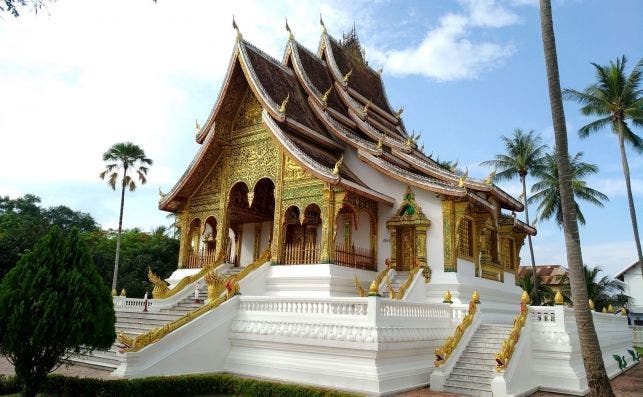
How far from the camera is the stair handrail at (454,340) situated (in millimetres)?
8664

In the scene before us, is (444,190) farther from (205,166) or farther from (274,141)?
A: (205,166)

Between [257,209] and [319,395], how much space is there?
8628 mm

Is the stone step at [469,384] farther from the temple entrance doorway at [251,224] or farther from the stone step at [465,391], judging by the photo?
the temple entrance doorway at [251,224]

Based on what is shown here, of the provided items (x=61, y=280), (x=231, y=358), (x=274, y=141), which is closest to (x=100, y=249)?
(x=274, y=141)

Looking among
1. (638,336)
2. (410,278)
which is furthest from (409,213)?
(638,336)

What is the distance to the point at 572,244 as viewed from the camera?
272 inches

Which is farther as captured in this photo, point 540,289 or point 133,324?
point 540,289

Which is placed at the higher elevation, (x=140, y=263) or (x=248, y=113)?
(x=248, y=113)

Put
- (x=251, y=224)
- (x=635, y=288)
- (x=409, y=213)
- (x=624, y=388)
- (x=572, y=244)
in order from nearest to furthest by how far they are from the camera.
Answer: (x=572, y=244) → (x=624, y=388) → (x=409, y=213) → (x=251, y=224) → (x=635, y=288)

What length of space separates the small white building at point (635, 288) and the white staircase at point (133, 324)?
36.5 meters

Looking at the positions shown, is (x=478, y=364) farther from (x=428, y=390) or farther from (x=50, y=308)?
(x=50, y=308)

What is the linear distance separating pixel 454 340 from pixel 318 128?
753 cm

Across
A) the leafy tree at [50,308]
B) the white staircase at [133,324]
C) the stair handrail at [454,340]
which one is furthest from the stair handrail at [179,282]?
the stair handrail at [454,340]

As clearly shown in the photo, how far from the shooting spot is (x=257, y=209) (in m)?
15.3
